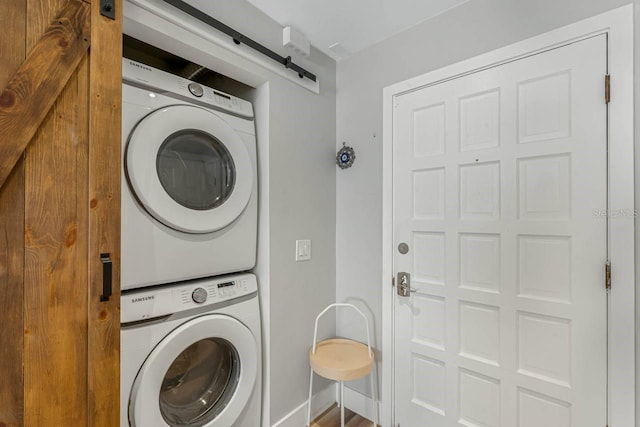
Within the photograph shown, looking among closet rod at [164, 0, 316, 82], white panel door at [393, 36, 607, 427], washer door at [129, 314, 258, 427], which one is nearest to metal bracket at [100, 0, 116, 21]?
closet rod at [164, 0, 316, 82]

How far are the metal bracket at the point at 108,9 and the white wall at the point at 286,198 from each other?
0.40 meters

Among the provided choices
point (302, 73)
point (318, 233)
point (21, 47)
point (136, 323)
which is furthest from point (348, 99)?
point (136, 323)

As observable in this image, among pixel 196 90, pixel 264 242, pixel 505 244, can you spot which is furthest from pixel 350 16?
pixel 505 244

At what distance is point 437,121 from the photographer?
1604 mm

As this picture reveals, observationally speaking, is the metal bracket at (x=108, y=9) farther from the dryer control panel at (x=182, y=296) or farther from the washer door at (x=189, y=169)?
the dryer control panel at (x=182, y=296)

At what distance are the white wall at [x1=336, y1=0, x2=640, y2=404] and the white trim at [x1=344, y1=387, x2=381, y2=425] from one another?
42 mm

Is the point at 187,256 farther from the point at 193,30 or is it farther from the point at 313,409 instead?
the point at 313,409

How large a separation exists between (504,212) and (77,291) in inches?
68.0

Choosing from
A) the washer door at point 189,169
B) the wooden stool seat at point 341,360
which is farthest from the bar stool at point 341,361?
the washer door at point 189,169

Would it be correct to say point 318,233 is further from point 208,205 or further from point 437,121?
point 437,121

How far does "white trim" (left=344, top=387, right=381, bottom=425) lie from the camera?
184 centimetres

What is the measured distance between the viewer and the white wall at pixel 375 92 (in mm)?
1411

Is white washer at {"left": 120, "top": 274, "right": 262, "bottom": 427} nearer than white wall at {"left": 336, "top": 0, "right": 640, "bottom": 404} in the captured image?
Yes

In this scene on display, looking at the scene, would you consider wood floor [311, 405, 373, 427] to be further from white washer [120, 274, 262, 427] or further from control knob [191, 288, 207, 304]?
control knob [191, 288, 207, 304]
